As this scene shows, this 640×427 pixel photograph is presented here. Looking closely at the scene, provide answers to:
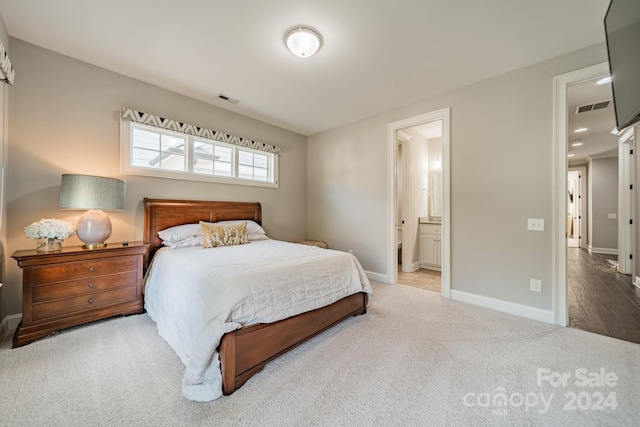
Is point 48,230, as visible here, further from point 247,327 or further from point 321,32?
point 321,32

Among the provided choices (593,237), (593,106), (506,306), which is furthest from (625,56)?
(593,237)

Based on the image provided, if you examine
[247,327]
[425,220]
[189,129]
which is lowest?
[247,327]

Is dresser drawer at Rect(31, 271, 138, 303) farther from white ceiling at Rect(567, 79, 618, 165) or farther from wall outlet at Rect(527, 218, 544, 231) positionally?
white ceiling at Rect(567, 79, 618, 165)

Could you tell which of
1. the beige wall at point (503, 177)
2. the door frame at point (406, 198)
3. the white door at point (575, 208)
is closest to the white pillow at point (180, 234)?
the beige wall at point (503, 177)

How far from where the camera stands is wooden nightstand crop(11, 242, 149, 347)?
2018 millimetres

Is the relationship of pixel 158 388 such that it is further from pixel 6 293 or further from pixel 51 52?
pixel 51 52

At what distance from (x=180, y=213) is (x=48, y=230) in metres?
1.21

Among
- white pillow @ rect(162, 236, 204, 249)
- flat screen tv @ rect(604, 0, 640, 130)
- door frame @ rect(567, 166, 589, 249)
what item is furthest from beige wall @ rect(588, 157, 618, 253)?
white pillow @ rect(162, 236, 204, 249)

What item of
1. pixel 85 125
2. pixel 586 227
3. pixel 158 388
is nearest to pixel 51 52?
pixel 85 125

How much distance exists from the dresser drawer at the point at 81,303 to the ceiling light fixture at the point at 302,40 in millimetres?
2906

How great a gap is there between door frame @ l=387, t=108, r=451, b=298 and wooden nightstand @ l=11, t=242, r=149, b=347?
323cm

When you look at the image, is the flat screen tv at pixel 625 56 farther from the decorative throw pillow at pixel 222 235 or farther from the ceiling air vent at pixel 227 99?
the ceiling air vent at pixel 227 99

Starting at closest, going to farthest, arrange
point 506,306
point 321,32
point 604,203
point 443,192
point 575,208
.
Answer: point 321,32, point 506,306, point 443,192, point 604,203, point 575,208

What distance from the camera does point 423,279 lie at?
13.4 feet
